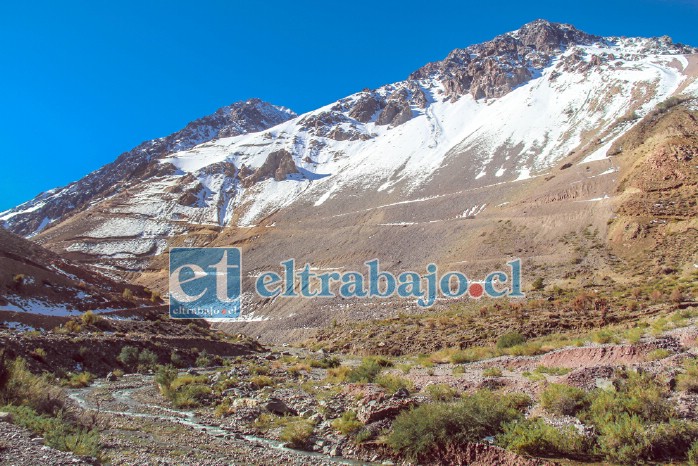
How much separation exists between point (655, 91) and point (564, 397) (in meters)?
98.5

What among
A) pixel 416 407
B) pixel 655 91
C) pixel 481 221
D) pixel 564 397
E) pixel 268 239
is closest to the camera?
pixel 564 397

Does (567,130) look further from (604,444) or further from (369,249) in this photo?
(604,444)

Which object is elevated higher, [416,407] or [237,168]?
[237,168]

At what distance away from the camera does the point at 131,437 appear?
8.94 m

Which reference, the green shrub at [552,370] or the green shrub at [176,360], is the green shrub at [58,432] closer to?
the green shrub at [552,370]

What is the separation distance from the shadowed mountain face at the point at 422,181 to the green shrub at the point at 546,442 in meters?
26.9

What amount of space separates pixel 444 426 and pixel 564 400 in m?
2.33

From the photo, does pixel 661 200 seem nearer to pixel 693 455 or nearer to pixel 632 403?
pixel 632 403

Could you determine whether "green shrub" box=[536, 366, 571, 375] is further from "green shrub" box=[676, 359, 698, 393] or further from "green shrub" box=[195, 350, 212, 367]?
"green shrub" box=[195, 350, 212, 367]

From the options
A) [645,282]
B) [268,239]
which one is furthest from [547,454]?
[268,239]

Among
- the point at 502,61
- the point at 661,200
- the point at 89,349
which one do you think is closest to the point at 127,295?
the point at 89,349

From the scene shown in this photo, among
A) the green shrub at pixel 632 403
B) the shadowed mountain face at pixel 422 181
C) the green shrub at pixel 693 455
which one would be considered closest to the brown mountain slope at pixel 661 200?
the shadowed mountain face at pixel 422 181

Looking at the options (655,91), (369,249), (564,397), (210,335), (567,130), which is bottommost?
(210,335)

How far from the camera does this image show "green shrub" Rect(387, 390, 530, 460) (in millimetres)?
7949
